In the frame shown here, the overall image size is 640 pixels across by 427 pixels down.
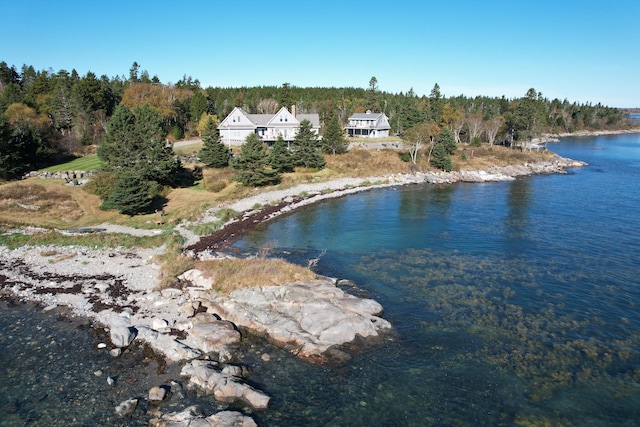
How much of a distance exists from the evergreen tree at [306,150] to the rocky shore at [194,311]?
30917 mm

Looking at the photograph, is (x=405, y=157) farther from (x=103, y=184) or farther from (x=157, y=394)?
(x=157, y=394)

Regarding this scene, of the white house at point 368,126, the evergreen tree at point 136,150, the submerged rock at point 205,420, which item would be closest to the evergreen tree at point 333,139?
the white house at point 368,126

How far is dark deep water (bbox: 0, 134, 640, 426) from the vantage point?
49.3ft

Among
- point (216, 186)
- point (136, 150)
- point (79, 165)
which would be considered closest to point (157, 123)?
point (136, 150)

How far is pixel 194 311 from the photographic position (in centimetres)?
2111

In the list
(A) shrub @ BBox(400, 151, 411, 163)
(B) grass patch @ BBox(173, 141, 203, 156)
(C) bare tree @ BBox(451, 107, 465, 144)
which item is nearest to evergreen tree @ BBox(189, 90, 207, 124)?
(B) grass patch @ BBox(173, 141, 203, 156)

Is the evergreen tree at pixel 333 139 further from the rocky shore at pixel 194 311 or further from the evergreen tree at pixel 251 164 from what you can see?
the rocky shore at pixel 194 311

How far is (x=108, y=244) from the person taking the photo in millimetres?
30203

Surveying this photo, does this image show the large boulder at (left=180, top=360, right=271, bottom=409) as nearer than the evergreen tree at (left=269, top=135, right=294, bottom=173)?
Yes

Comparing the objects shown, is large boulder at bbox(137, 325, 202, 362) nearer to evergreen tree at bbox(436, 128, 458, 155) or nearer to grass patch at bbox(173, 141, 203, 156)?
grass patch at bbox(173, 141, 203, 156)

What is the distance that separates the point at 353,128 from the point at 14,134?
62.4 meters

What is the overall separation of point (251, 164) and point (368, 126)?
47583 millimetres

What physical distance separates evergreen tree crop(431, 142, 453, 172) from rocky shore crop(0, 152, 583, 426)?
4638 cm

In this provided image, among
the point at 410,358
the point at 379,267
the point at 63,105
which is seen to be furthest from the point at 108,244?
the point at 63,105
